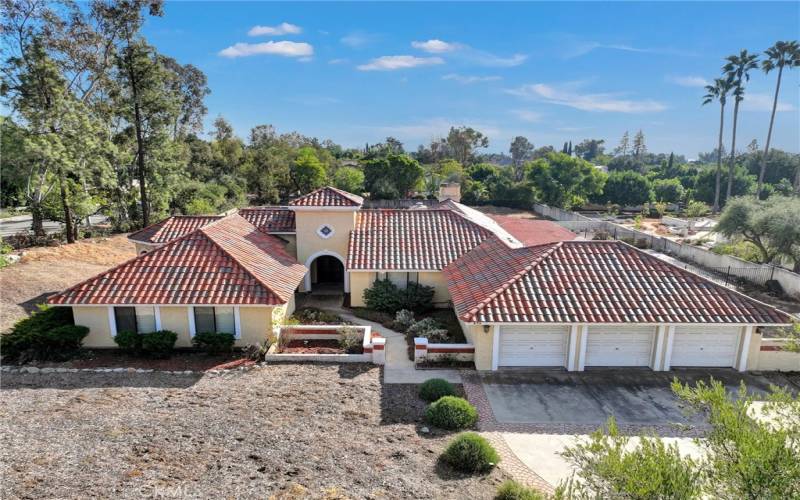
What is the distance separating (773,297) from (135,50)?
1795 inches

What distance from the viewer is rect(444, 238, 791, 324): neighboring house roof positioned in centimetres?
1515

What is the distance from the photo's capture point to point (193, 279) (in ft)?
56.0

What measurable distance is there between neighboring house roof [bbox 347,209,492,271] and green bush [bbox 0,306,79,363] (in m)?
11.3

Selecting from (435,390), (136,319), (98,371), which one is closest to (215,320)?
(136,319)

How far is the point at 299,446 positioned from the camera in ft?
34.9

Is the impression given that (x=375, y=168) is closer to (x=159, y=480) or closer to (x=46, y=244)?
(x=46, y=244)

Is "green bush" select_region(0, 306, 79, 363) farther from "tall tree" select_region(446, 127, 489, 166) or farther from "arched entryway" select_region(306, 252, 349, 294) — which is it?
"tall tree" select_region(446, 127, 489, 166)

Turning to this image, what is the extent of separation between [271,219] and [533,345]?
17131 mm

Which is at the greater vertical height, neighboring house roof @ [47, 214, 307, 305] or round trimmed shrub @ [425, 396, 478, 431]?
neighboring house roof @ [47, 214, 307, 305]

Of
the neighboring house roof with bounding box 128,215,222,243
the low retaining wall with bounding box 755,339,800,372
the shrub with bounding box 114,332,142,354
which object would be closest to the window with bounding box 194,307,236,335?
the shrub with bounding box 114,332,142,354

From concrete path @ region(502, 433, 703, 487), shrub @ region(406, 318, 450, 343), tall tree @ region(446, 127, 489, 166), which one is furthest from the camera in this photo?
tall tree @ region(446, 127, 489, 166)

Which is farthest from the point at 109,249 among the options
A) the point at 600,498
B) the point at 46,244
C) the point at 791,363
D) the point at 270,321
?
the point at 791,363

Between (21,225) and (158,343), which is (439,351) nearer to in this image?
(158,343)

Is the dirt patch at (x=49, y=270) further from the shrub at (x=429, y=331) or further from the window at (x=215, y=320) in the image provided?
the shrub at (x=429, y=331)
